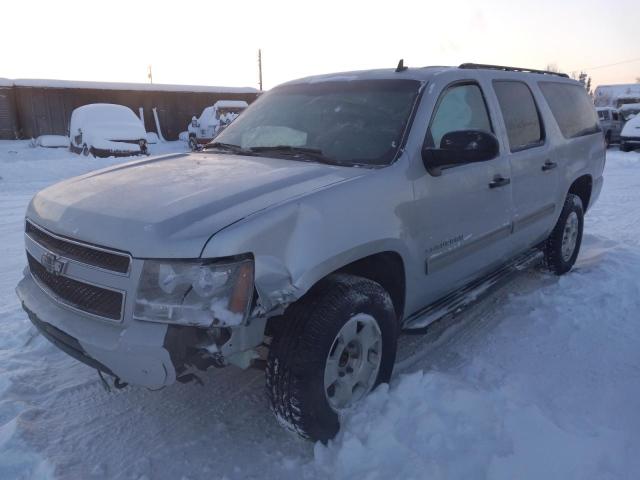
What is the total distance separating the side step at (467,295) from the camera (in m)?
3.11

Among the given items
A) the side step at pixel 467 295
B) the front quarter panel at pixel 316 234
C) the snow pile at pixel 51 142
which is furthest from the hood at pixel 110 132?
the front quarter panel at pixel 316 234

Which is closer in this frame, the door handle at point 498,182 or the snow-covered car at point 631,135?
the door handle at point 498,182

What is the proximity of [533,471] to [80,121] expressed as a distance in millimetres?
14800

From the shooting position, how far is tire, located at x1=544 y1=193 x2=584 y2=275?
190 inches

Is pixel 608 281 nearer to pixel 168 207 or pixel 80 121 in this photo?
pixel 168 207

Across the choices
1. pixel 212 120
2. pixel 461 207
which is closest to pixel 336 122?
pixel 461 207

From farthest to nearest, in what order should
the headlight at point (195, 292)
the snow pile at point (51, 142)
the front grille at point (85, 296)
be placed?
the snow pile at point (51, 142), the front grille at point (85, 296), the headlight at point (195, 292)

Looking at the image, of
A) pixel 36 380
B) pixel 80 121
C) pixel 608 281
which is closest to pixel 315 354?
pixel 36 380

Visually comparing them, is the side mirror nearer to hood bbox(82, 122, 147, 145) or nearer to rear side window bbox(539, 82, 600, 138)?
rear side window bbox(539, 82, 600, 138)

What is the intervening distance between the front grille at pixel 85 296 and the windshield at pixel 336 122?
138 cm

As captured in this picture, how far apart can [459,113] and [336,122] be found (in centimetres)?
82

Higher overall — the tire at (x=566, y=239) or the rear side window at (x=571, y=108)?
the rear side window at (x=571, y=108)

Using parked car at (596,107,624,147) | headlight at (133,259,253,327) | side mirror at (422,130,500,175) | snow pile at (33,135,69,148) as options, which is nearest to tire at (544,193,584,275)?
side mirror at (422,130,500,175)

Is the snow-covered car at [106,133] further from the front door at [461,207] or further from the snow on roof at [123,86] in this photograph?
the front door at [461,207]
